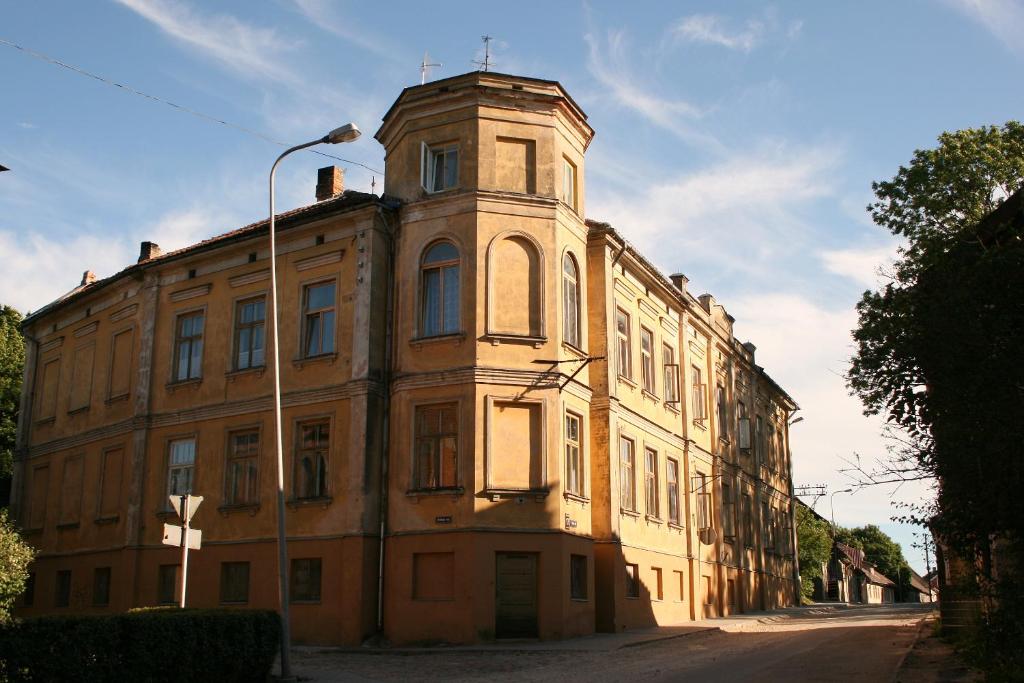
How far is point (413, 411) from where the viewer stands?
890 inches

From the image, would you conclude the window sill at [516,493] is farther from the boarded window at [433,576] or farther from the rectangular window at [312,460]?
the rectangular window at [312,460]

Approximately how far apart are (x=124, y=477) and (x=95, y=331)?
18.1 feet

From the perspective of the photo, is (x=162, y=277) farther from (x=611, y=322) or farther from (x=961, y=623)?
(x=961, y=623)

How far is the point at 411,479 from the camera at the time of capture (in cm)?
2222

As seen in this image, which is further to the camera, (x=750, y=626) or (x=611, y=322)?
(x=750, y=626)

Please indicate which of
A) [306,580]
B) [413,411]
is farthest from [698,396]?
[306,580]

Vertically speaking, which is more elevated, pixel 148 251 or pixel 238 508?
pixel 148 251

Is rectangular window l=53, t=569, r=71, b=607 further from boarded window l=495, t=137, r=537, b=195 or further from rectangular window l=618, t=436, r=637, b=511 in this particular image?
boarded window l=495, t=137, r=537, b=195

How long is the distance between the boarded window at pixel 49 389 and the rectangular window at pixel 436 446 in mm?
15941

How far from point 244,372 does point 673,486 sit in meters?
13.5

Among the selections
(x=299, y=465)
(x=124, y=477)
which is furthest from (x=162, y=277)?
(x=299, y=465)

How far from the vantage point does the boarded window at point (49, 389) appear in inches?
1281

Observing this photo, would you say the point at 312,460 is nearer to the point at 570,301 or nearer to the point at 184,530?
the point at 570,301

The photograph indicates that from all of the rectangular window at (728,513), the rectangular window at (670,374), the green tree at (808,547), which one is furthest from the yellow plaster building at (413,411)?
the green tree at (808,547)
